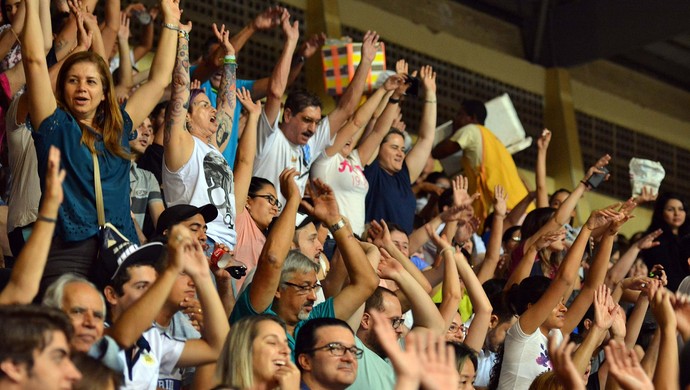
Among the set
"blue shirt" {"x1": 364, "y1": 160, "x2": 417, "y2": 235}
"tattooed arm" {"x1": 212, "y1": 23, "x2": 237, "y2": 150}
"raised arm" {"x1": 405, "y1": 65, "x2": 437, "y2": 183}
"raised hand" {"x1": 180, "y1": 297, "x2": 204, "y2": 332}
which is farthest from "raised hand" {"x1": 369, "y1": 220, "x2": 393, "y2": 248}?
"raised arm" {"x1": 405, "y1": 65, "x2": 437, "y2": 183}

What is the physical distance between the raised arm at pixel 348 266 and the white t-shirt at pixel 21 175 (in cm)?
103

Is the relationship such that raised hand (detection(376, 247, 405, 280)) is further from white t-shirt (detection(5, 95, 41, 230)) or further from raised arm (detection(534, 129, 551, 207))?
raised arm (detection(534, 129, 551, 207))

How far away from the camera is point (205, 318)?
11.6ft

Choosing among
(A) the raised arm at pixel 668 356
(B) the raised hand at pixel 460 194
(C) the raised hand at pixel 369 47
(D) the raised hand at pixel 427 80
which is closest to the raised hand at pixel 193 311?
(A) the raised arm at pixel 668 356

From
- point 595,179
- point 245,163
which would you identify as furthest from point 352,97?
point 595,179

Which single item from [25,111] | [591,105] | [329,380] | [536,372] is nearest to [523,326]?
[536,372]

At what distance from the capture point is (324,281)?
4.89 meters

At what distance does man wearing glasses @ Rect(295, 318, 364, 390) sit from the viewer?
3.76 m

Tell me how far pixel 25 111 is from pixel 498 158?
14.3 feet

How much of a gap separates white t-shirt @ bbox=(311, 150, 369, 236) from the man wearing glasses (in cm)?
231

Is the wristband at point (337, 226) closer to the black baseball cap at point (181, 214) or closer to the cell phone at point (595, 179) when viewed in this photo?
the black baseball cap at point (181, 214)

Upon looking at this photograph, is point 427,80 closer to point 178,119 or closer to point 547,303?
point 547,303

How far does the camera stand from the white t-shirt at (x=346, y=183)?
6184 millimetres

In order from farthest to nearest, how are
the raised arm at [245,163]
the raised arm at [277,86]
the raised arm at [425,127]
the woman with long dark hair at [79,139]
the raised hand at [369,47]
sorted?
1. the raised arm at [425,127]
2. the raised hand at [369,47]
3. the raised arm at [277,86]
4. the raised arm at [245,163]
5. the woman with long dark hair at [79,139]
